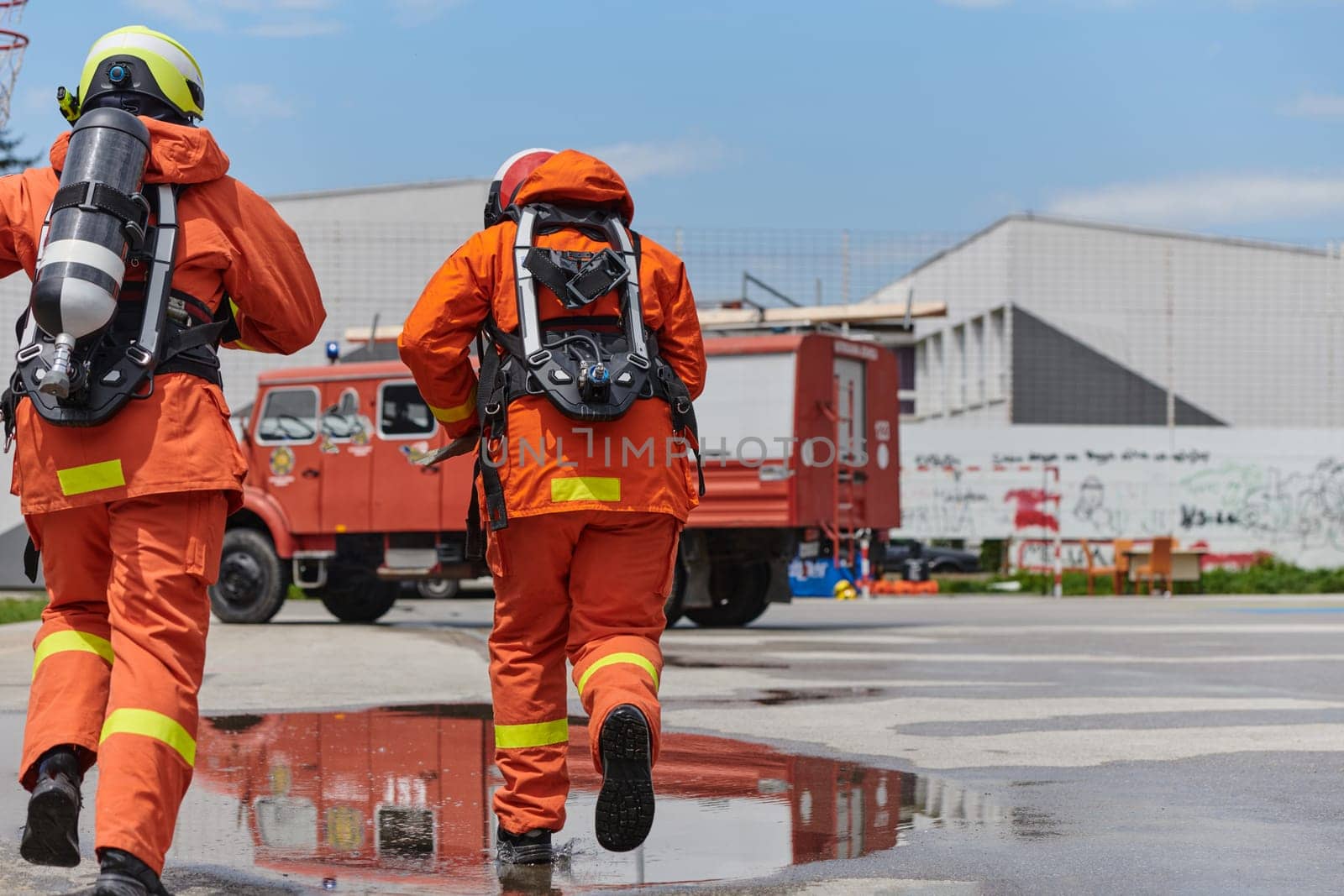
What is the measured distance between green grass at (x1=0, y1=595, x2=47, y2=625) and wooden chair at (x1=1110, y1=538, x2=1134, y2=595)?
14.1 meters

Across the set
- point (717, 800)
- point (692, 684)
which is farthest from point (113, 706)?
point (692, 684)

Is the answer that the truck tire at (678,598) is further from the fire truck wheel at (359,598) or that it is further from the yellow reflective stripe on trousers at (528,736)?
the yellow reflective stripe on trousers at (528,736)

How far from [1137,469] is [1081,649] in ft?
50.6

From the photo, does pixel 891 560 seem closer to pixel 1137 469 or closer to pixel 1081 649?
pixel 1137 469

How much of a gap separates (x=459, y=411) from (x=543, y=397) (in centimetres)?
35

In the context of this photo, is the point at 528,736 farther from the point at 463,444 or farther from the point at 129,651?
the point at 129,651

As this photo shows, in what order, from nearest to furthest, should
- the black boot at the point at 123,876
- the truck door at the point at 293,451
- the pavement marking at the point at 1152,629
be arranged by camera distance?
the black boot at the point at 123,876 → the pavement marking at the point at 1152,629 → the truck door at the point at 293,451

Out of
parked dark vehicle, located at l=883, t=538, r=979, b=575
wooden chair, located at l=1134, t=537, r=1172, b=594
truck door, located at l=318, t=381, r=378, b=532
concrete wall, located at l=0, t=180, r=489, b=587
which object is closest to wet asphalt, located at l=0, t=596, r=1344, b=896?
truck door, located at l=318, t=381, r=378, b=532

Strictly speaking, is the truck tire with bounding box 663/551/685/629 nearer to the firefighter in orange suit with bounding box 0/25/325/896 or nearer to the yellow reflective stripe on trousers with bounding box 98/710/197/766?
the firefighter in orange suit with bounding box 0/25/325/896

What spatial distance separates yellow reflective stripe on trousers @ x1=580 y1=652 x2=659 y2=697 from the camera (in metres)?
4.10

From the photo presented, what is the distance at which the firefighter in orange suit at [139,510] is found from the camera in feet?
11.3

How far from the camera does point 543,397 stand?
14.0ft

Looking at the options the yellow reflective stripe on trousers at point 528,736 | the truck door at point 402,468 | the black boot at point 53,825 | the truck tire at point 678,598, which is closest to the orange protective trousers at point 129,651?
the black boot at point 53,825

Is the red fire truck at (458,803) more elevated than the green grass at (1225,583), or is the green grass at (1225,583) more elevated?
the green grass at (1225,583)
